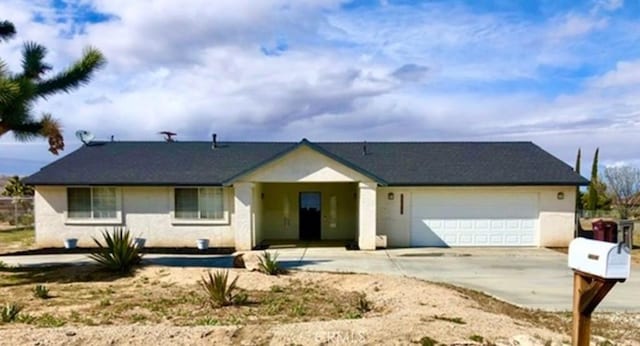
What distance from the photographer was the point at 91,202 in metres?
18.9

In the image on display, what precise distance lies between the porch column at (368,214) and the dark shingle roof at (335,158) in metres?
0.55

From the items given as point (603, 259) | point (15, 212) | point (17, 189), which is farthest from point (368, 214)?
point (17, 189)

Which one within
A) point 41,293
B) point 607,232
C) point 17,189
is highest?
point 607,232

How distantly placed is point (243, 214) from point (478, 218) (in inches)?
379

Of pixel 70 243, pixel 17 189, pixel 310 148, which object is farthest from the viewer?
pixel 17 189

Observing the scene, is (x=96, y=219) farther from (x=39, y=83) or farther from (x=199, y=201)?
(x=39, y=83)

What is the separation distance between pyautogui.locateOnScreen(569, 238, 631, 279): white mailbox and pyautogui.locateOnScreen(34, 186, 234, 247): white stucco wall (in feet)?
51.2

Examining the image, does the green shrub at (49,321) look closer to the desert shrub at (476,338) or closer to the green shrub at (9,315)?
the green shrub at (9,315)

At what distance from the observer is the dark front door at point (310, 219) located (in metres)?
21.0

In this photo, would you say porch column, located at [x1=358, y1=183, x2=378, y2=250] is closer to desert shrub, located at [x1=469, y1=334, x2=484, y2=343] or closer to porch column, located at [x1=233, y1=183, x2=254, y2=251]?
porch column, located at [x1=233, y1=183, x2=254, y2=251]

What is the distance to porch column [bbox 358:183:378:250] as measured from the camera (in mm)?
17781

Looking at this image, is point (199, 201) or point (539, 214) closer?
point (539, 214)

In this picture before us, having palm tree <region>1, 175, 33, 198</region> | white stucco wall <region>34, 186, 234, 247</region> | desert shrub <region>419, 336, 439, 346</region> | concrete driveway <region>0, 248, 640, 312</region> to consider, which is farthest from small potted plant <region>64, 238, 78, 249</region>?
desert shrub <region>419, 336, 439, 346</region>

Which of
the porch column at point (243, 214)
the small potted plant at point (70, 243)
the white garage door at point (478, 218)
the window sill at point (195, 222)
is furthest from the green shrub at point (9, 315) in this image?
the white garage door at point (478, 218)
